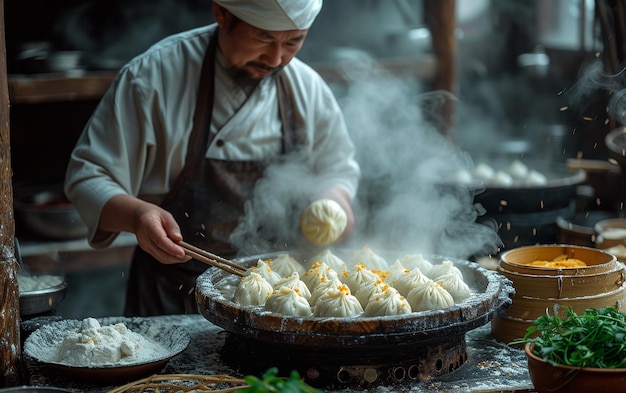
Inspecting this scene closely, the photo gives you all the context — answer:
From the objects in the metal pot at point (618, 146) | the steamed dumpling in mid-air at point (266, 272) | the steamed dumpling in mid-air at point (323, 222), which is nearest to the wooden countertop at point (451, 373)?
the steamed dumpling in mid-air at point (266, 272)

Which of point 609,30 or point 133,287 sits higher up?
point 609,30

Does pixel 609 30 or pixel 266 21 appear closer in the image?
pixel 266 21

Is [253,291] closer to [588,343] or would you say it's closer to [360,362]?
[360,362]

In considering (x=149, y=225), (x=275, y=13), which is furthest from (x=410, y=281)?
(x=275, y=13)

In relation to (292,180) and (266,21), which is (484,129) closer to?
(292,180)

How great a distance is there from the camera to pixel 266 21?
12.5ft

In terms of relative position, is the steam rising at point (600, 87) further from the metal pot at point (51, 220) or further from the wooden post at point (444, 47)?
the metal pot at point (51, 220)

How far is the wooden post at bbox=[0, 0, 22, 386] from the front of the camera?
294 centimetres

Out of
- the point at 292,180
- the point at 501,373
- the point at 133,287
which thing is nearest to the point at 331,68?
the point at 292,180

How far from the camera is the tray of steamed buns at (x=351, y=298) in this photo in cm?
282

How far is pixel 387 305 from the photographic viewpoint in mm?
3041

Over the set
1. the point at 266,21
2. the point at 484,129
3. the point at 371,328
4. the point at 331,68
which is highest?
the point at 266,21

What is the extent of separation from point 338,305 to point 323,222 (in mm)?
834

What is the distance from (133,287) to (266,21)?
68.6 inches
